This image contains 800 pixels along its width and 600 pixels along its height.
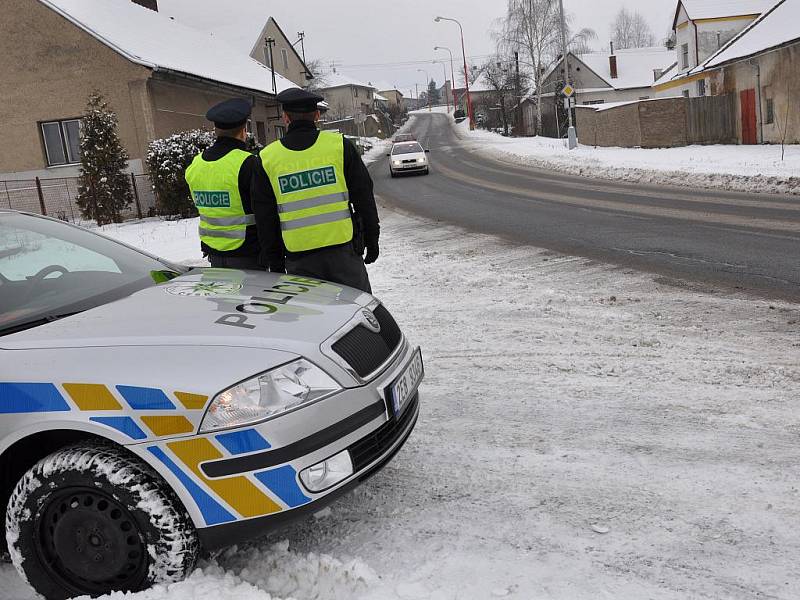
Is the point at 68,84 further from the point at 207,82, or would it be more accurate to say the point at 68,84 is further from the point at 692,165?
the point at 692,165

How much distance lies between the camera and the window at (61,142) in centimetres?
2423

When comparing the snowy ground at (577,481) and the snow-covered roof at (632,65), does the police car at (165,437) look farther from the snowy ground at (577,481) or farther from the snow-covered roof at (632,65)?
the snow-covered roof at (632,65)

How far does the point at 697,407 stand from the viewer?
4129mm

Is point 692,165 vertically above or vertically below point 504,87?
below

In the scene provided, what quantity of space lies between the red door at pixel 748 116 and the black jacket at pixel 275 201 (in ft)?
96.9

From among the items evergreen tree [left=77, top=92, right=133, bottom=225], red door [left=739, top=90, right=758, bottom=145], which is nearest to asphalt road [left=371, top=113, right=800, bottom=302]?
evergreen tree [left=77, top=92, right=133, bottom=225]

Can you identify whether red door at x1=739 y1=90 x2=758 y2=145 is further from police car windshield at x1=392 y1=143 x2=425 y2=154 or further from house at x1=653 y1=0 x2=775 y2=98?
police car windshield at x1=392 y1=143 x2=425 y2=154

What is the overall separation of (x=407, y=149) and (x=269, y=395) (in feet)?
92.0

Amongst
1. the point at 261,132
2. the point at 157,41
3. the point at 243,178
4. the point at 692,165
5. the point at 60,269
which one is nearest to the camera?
the point at 60,269

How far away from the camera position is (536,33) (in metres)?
61.1

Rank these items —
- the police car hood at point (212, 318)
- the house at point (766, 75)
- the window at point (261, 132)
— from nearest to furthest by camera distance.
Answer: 1. the police car hood at point (212, 318)
2. the house at point (766, 75)
3. the window at point (261, 132)

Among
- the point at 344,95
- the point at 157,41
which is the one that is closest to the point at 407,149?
the point at 157,41

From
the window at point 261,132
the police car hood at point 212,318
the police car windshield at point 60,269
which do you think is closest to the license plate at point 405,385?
the police car hood at point 212,318

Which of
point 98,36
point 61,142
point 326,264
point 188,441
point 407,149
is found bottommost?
point 188,441
